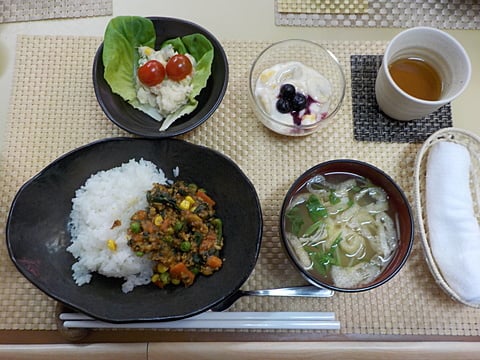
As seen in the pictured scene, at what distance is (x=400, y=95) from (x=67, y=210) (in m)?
1.30

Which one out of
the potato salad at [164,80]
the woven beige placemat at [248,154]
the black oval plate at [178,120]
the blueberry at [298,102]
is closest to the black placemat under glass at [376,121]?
the woven beige placemat at [248,154]

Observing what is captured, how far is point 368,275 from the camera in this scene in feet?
5.52

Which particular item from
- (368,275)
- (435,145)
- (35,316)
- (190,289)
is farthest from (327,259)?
(35,316)

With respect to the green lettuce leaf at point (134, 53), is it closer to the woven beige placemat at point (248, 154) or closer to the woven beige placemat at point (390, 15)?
the woven beige placemat at point (248, 154)

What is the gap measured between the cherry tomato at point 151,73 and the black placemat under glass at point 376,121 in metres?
0.80

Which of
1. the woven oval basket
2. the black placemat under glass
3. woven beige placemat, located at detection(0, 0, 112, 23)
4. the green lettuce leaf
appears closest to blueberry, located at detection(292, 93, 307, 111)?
the black placemat under glass

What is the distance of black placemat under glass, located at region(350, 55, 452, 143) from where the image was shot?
1.99 metres

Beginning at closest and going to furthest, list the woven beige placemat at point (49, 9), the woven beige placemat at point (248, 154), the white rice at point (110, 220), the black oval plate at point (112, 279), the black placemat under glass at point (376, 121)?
the black oval plate at point (112, 279)
the white rice at point (110, 220)
the woven beige placemat at point (248, 154)
the black placemat under glass at point (376, 121)
the woven beige placemat at point (49, 9)

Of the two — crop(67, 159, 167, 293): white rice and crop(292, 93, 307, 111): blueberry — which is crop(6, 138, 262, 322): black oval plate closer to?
crop(67, 159, 167, 293): white rice

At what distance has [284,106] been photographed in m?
1.87

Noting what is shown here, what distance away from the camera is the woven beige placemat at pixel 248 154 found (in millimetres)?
1794

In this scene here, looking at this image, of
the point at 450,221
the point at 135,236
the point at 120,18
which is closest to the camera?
the point at 135,236

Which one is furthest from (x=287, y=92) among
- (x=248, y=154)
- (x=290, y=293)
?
(x=290, y=293)

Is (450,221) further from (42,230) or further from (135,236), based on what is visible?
(42,230)
